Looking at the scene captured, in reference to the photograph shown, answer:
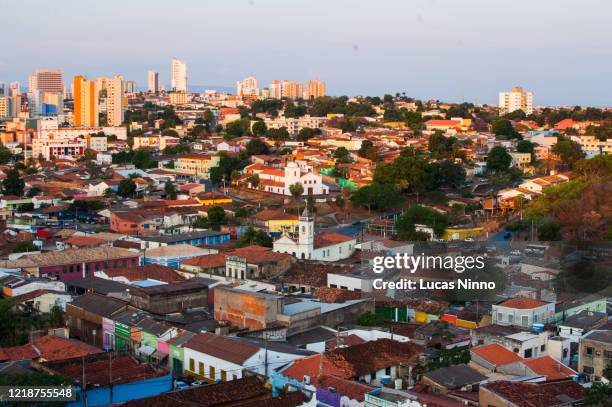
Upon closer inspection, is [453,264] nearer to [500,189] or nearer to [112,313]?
[112,313]

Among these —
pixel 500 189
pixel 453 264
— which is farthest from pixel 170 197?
pixel 453 264

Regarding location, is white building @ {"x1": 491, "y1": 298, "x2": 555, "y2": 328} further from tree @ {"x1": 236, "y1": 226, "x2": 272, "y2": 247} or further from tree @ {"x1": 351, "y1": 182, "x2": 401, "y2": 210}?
tree @ {"x1": 351, "y1": 182, "x2": 401, "y2": 210}

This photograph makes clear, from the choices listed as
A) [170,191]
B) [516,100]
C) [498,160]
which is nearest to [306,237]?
[170,191]

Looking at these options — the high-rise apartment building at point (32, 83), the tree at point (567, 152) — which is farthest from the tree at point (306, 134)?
the high-rise apartment building at point (32, 83)

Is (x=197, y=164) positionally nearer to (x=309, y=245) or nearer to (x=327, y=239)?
(x=327, y=239)

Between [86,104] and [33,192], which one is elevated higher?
[86,104]

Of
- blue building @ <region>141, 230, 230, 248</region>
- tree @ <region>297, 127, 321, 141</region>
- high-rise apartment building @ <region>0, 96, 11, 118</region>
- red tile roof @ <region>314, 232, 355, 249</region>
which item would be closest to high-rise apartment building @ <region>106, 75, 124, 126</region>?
high-rise apartment building @ <region>0, 96, 11, 118</region>
